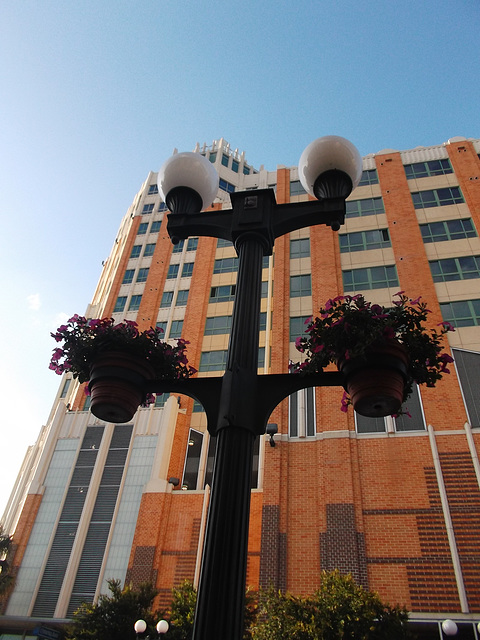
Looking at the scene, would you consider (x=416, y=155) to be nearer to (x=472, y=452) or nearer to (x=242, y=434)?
(x=472, y=452)

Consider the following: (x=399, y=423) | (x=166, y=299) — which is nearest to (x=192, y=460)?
(x=399, y=423)

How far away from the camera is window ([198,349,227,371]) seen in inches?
1225

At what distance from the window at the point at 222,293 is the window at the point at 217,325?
1687 mm

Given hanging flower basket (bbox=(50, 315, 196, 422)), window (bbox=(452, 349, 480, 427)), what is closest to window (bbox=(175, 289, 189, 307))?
window (bbox=(452, 349, 480, 427))

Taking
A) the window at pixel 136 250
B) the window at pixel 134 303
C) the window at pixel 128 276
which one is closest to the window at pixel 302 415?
the window at pixel 134 303

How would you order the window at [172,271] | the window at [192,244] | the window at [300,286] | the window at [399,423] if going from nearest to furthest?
the window at [399,423], the window at [300,286], the window at [172,271], the window at [192,244]

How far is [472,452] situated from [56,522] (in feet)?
68.6

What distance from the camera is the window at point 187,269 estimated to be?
37584 mm

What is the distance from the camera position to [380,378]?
11.7ft

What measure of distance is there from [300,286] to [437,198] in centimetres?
1142

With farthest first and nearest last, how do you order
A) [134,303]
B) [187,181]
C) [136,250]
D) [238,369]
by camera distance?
[136,250]
[134,303]
[187,181]
[238,369]

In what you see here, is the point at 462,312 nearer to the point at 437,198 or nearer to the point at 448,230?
the point at 448,230

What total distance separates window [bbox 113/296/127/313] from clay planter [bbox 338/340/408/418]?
3527cm

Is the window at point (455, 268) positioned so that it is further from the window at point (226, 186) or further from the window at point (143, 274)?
the window at point (226, 186)
